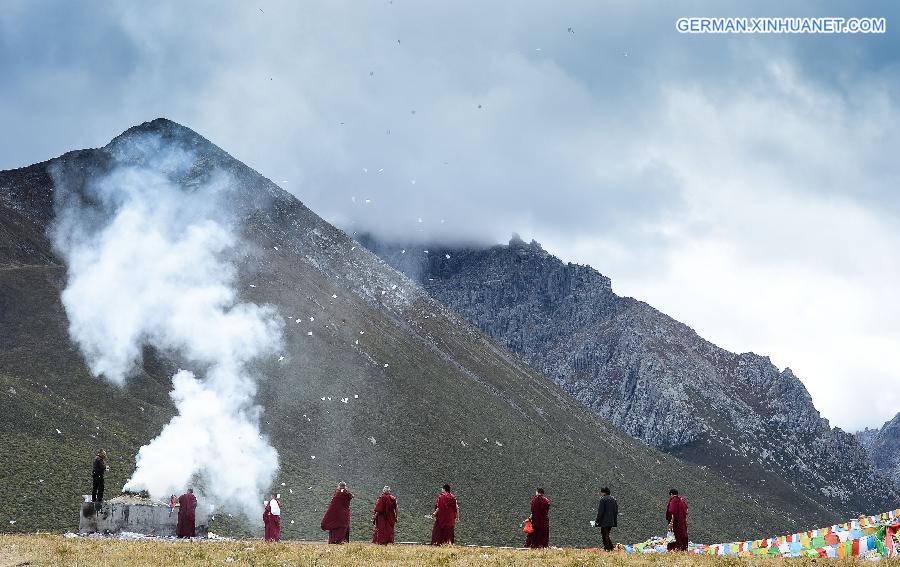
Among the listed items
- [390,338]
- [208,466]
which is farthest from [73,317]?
[390,338]

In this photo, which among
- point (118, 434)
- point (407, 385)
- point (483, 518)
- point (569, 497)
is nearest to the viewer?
point (118, 434)

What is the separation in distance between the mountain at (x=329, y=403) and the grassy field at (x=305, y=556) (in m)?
21.1

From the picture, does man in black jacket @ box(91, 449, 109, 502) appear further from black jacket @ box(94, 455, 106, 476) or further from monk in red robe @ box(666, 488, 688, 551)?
monk in red robe @ box(666, 488, 688, 551)

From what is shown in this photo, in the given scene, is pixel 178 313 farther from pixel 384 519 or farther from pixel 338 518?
pixel 384 519

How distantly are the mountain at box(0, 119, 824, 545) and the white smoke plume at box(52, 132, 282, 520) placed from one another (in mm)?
1886

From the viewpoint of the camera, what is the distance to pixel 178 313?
4572 inches

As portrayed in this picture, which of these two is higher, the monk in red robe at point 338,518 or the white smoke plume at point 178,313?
the white smoke plume at point 178,313

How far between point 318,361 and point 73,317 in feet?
114

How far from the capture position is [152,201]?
6152 inches

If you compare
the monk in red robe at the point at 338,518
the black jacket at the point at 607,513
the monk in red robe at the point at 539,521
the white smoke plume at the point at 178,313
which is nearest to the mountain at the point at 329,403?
the white smoke plume at the point at 178,313

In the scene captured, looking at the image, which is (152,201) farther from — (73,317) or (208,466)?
(208,466)

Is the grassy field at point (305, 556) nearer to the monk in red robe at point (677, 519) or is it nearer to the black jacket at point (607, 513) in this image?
the black jacket at point (607, 513)

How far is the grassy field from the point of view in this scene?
1072 inches

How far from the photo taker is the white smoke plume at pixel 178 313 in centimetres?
7125
